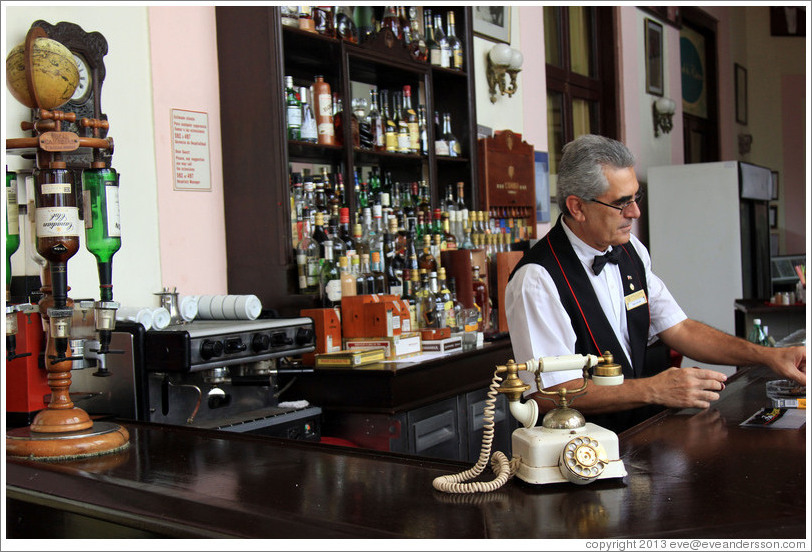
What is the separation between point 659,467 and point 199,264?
2.36 metres

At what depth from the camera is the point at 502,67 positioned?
5.44 m

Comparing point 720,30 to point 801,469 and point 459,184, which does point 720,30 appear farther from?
point 801,469

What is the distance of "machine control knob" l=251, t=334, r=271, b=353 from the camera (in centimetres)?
282

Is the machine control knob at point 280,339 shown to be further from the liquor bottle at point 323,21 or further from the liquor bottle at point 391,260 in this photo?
the liquor bottle at point 323,21

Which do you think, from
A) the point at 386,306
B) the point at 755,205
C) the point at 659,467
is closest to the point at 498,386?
the point at 659,467

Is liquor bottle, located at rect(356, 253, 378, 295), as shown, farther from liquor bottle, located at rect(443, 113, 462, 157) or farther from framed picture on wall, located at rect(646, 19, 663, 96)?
framed picture on wall, located at rect(646, 19, 663, 96)

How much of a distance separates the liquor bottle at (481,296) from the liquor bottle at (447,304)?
0.91 ft

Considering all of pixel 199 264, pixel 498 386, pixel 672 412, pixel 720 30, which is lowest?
pixel 672 412

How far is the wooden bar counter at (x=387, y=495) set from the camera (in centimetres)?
128

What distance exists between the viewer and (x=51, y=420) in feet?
6.37

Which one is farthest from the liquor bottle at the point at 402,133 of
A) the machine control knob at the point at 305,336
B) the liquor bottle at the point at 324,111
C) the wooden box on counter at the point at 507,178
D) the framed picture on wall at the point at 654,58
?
the framed picture on wall at the point at 654,58

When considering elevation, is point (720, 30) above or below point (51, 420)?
above

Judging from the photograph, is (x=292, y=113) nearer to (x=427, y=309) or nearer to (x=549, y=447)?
(x=427, y=309)

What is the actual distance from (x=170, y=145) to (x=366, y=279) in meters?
1.00
